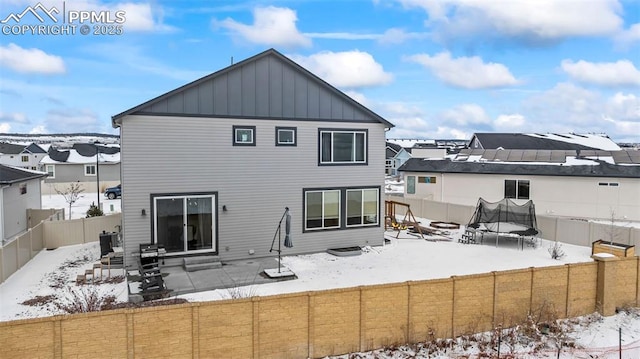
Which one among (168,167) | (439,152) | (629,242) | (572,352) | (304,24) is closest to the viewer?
(572,352)

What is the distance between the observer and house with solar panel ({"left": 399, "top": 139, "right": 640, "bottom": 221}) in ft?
79.7

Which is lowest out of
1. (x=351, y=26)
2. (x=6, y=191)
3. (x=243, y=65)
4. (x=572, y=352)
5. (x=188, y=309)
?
(x=572, y=352)

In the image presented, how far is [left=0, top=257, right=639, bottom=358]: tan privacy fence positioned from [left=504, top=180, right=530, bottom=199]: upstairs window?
49.5 ft

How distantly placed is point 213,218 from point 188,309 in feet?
24.2

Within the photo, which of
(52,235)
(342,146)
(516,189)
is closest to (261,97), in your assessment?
(342,146)

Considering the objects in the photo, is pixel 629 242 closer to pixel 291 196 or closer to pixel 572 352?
pixel 572 352

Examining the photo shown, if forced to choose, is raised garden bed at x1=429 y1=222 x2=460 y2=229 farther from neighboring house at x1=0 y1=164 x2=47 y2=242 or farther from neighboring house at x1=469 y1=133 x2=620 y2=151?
neighboring house at x1=469 y1=133 x2=620 y2=151

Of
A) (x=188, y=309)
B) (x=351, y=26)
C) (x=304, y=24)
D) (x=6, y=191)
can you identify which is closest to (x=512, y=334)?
(x=188, y=309)

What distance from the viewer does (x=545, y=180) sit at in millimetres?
25438

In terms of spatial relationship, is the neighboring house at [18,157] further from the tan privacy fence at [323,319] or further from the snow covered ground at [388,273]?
the tan privacy fence at [323,319]

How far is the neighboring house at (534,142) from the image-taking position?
A: 42031 millimetres

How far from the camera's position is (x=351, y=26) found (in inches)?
684

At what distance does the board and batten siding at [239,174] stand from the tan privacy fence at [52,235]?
3383 millimetres

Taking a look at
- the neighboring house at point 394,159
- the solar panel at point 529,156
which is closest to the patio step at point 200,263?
the solar panel at point 529,156
